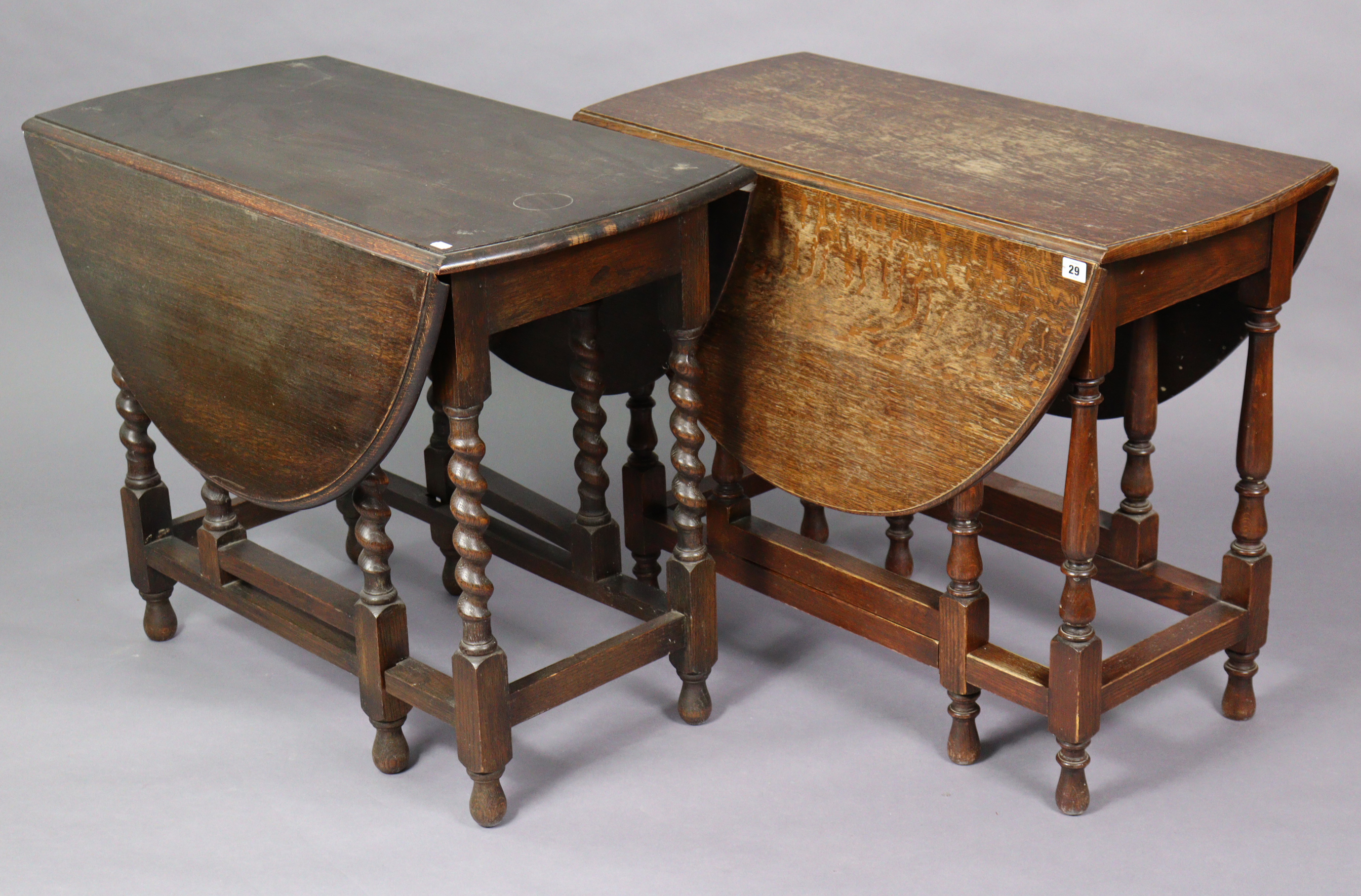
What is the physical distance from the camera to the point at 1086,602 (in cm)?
294

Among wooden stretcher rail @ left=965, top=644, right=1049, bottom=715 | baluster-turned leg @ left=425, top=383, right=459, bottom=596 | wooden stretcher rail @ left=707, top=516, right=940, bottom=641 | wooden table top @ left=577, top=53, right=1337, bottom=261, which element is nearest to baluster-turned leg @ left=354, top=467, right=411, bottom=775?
baluster-turned leg @ left=425, top=383, right=459, bottom=596

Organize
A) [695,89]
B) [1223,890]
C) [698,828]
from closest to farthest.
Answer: [1223,890], [698,828], [695,89]

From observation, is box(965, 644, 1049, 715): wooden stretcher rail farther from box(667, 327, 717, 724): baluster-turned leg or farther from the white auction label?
the white auction label

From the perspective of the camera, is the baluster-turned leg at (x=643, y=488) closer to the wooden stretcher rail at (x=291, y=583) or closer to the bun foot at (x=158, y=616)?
the wooden stretcher rail at (x=291, y=583)

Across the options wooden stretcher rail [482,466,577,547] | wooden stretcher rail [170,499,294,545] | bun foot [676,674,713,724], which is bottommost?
bun foot [676,674,713,724]

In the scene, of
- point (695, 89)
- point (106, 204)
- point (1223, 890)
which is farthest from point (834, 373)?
point (106, 204)

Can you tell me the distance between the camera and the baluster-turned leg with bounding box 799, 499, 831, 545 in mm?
3871

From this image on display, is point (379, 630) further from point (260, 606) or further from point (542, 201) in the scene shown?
point (542, 201)

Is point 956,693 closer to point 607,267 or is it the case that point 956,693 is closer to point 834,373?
point 834,373

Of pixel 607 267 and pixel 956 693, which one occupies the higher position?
pixel 607 267

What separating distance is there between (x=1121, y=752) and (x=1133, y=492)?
469 millimetres

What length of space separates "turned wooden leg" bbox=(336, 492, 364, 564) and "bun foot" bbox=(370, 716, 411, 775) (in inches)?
20.3

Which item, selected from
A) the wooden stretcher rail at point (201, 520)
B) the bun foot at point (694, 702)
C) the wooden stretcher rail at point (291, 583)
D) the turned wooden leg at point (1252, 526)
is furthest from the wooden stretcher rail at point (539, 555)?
the turned wooden leg at point (1252, 526)

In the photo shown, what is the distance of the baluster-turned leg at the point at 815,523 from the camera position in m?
3.87
